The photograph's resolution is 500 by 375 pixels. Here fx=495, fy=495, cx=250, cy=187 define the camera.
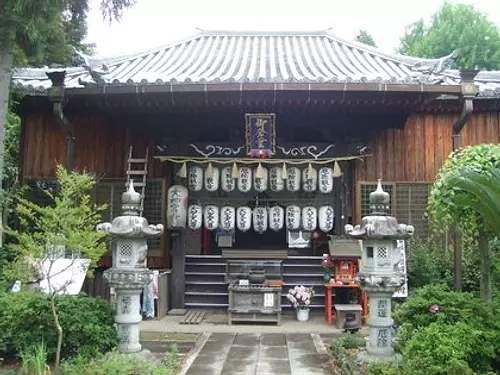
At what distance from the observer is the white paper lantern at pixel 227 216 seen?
35.1ft

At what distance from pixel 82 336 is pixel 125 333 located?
23.2 inches

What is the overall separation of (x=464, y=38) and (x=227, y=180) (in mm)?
21502

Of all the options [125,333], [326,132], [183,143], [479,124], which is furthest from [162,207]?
[479,124]

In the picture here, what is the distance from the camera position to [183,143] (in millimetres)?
10828

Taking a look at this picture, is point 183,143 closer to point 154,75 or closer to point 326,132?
point 154,75

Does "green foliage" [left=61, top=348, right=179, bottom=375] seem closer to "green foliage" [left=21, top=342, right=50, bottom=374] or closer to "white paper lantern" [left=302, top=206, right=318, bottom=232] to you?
"green foliage" [left=21, top=342, right=50, bottom=374]

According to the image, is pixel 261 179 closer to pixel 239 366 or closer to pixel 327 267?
pixel 327 267

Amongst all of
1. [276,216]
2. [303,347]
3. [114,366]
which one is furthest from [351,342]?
[276,216]

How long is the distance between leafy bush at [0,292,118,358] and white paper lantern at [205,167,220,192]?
4420 millimetres

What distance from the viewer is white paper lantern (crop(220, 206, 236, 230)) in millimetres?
10711

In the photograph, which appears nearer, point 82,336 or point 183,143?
point 82,336

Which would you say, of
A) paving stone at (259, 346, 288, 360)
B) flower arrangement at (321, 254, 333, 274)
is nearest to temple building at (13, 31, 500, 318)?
flower arrangement at (321, 254, 333, 274)

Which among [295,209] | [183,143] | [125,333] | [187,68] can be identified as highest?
[187,68]

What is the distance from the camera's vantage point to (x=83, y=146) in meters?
11.5
